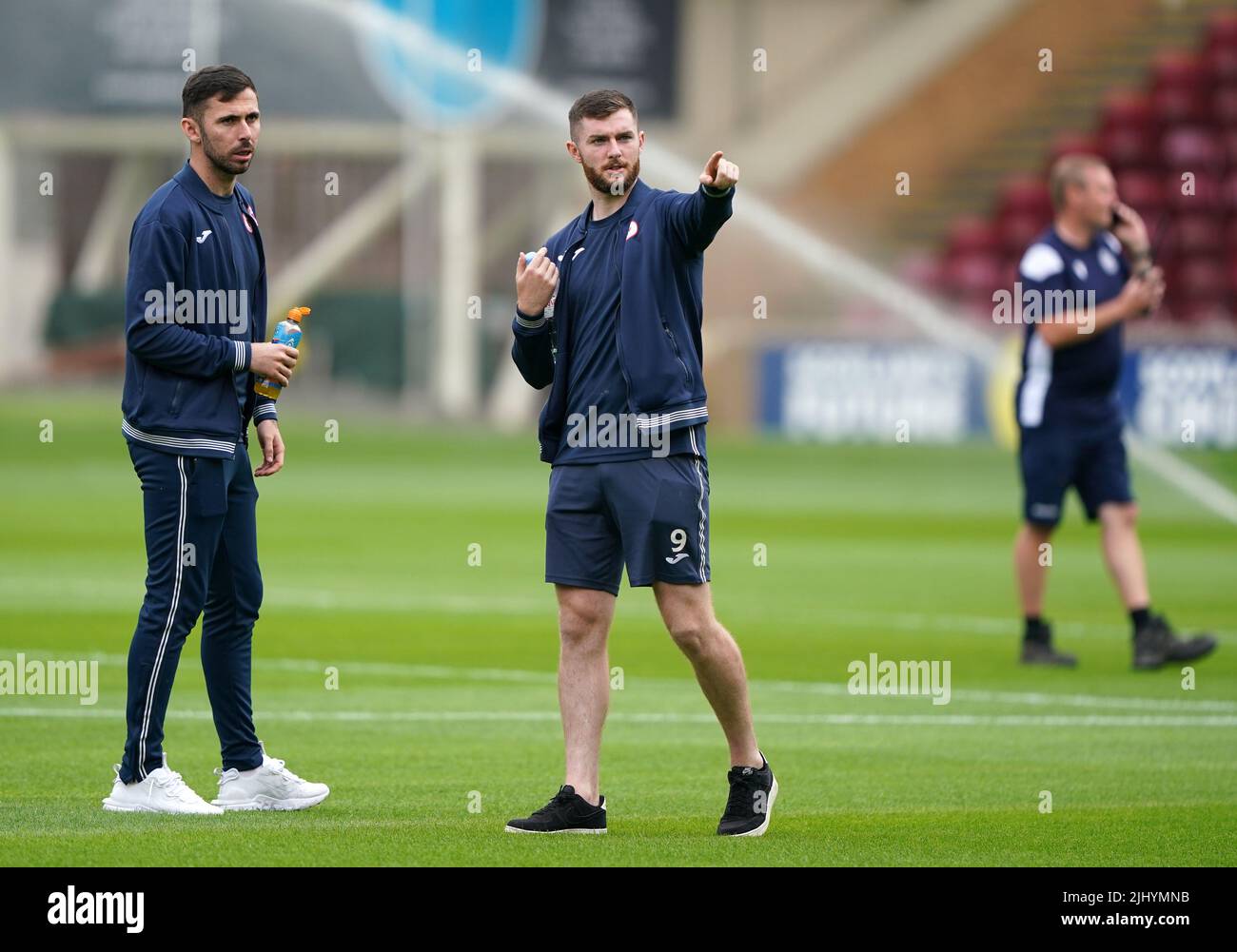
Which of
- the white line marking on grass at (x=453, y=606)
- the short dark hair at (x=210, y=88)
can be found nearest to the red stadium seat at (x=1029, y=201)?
the white line marking on grass at (x=453, y=606)

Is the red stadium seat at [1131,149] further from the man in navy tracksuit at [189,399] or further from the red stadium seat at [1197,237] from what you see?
the man in navy tracksuit at [189,399]

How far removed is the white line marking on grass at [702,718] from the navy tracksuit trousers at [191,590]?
2085 millimetres

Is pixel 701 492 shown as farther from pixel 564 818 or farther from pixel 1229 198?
pixel 1229 198

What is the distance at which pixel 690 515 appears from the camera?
6.84m

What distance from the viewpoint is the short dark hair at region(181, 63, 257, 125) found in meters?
7.09

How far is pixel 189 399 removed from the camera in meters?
7.10

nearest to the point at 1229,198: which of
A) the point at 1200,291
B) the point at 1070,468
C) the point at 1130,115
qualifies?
the point at 1200,291

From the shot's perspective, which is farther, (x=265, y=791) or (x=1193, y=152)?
(x=1193, y=152)

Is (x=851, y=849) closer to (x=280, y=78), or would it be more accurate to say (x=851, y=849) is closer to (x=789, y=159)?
(x=280, y=78)

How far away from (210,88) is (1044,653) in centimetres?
594

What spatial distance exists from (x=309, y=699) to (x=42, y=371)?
2585 centimetres

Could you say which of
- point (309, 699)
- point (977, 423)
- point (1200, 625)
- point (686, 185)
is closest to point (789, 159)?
point (686, 185)

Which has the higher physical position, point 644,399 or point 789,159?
point 789,159

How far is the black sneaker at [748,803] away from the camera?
6.87 m
